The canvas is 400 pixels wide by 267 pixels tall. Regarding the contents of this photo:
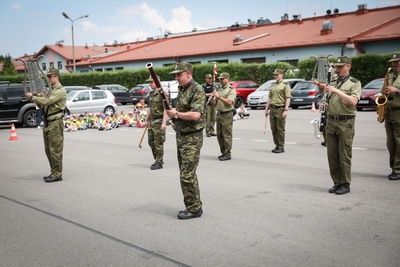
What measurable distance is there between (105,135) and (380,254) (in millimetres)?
13969

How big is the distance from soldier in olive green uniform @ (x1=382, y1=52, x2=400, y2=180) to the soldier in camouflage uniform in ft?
12.6

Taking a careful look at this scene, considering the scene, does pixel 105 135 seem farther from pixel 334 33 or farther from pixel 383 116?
pixel 334 33

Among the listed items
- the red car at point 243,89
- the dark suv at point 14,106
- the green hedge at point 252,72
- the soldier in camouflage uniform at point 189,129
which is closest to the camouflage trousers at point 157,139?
the soldier in camouflage uniform at point 189,129

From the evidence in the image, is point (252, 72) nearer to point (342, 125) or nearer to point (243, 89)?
point (243, 89)

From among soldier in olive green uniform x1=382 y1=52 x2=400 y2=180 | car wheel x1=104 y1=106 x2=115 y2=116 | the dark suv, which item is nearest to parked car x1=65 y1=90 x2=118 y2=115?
car wheel x1=104 y1=106 x2=115 y2=116

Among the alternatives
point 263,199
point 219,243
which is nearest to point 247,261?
point 219,243

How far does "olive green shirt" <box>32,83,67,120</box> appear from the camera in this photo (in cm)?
852

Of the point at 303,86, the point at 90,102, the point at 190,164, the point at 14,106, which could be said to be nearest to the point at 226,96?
the point at 190,164

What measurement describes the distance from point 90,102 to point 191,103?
18490 millimetres

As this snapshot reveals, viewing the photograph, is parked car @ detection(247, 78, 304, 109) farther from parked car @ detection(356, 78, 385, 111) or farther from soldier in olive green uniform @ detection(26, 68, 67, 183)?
soldier in olive green uniform @ detection(26, 68, 67, 183)

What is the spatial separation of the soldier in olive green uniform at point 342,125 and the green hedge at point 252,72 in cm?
2208

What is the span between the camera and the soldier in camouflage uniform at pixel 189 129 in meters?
6.11

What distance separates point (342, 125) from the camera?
7316 mm

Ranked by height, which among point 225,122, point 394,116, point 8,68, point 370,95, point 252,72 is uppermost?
point 8,68
